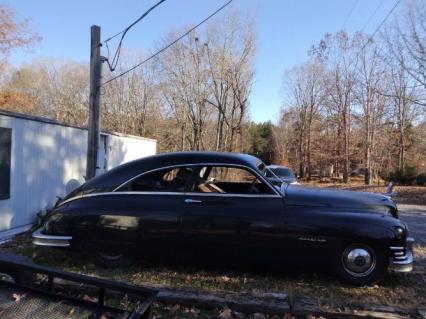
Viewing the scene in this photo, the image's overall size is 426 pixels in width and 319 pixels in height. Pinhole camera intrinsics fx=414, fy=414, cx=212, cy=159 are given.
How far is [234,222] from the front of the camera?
509 cm

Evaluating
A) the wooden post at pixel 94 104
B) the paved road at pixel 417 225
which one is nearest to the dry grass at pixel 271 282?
the paved road at pixel 417 225

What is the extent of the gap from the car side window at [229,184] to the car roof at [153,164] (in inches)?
4.7

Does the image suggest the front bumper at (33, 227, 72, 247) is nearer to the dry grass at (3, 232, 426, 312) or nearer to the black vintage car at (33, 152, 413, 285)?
the black vintage car at (33, 152, 413, 285)

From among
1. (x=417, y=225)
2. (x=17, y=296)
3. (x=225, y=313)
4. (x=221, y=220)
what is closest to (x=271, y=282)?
(x=221, y=220)

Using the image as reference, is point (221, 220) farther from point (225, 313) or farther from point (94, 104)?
point (94, 104)

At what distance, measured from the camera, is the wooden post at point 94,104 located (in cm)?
909

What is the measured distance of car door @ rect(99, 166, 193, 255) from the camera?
17.1 ft

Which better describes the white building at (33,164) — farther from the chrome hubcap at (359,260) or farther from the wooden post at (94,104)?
the chrome hubcap at (359,260)

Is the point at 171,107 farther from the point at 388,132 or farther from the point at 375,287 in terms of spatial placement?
the point at 375,287

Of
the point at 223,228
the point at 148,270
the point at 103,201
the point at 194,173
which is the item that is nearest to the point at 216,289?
the point at 223,228

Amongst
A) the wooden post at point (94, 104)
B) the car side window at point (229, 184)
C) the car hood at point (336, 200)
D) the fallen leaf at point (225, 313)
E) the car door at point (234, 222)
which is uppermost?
the wooden post at point (94, 104)

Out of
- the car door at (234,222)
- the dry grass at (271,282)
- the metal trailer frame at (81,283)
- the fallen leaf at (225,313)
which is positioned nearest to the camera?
the metal trailer frame at (81,283)

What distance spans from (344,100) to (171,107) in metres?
16.7

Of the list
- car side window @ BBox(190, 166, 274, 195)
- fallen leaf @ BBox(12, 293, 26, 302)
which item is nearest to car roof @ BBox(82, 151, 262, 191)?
car side window @ BBox(190, 166, 274, 195)
